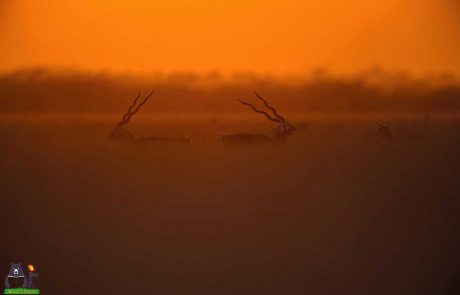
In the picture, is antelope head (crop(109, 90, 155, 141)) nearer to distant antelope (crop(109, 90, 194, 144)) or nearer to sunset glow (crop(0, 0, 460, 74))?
distant antelope (crop(109, 90, 194, 144))

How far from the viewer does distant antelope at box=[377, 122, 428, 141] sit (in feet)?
4.50

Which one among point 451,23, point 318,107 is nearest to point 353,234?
point 318,107

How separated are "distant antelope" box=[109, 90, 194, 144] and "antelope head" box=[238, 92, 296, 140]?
26 centimetres

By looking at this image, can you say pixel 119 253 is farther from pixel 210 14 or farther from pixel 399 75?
pixel 399 75

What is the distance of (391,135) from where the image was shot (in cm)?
138

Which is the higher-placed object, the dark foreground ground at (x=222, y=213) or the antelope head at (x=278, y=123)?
the antelope head at (x=278, y=123)

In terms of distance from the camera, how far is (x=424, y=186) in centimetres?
140

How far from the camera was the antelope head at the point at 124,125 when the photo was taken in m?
1.35
